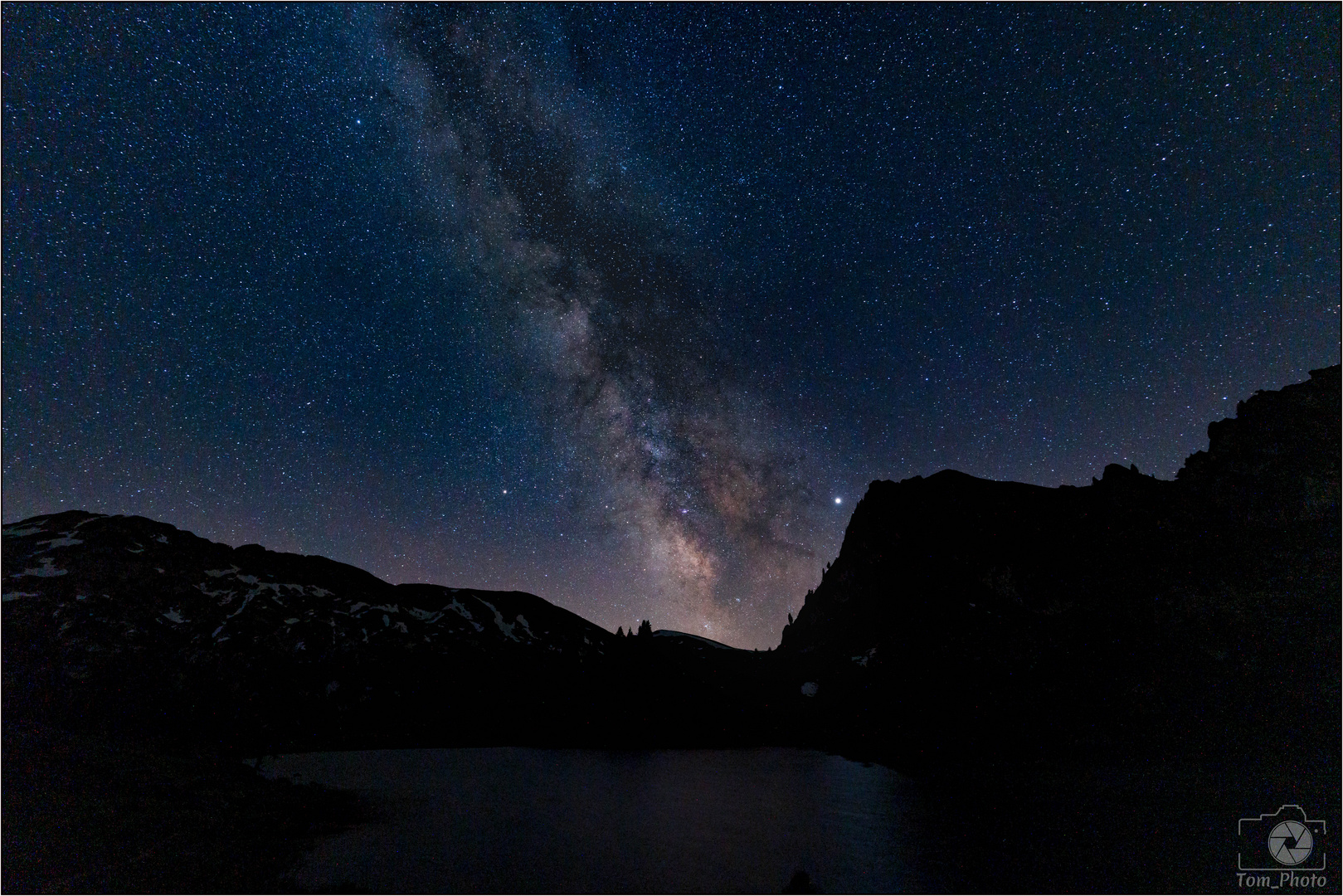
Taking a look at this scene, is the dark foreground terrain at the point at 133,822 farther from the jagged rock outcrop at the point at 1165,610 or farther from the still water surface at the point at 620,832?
the jagged rock outcrop at the point at 1165,610

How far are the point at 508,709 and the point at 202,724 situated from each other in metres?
81.2

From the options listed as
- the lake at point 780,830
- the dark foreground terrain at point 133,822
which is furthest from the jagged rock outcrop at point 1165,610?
the dark foreground terrain at point 133,822

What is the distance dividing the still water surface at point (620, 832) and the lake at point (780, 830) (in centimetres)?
23

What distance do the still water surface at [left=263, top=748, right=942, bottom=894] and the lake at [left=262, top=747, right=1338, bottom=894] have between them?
0.76ft

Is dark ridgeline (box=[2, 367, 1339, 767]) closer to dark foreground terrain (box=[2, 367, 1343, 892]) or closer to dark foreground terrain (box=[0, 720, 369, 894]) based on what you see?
A: dark foreground terrain (box=[2, 367, 1343, 892])

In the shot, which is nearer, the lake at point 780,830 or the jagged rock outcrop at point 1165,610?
the lake at point 780,830

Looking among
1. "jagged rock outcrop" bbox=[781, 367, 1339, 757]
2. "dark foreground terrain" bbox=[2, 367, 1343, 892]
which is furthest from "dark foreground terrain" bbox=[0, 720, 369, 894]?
"jagged rock outcrop" bbox=[781, 367, 1339, 757]

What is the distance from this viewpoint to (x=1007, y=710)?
168m

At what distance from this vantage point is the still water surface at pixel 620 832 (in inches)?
1500

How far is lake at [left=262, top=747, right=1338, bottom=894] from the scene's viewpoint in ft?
129

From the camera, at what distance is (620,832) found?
54.9 meters

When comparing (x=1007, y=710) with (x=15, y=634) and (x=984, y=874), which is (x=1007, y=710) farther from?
Result: (x=15, y=634)

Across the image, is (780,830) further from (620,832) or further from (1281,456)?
(1281,456)

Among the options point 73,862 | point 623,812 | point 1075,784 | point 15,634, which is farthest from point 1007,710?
point 15,634
